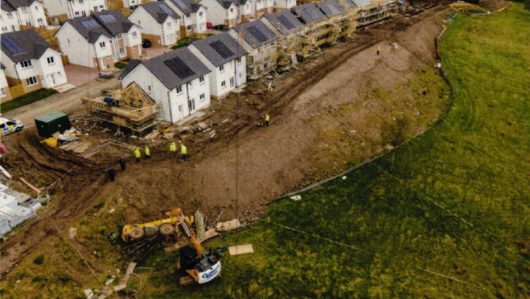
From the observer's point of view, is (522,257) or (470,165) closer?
(522,257)

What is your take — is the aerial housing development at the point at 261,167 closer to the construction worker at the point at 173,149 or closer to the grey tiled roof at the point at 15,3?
the construction worker at the point at 173,149

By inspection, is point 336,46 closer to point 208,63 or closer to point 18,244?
point 208,63

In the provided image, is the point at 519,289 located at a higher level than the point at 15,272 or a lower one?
lower

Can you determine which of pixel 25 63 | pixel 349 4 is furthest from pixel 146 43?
pixel 349 4

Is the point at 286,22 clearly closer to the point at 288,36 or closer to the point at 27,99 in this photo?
the point at 288,36

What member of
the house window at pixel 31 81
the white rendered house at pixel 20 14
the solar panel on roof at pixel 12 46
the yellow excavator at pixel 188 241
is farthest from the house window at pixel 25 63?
the yellow excavator at pixel 188 241

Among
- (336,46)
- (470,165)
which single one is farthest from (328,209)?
(336,46)
